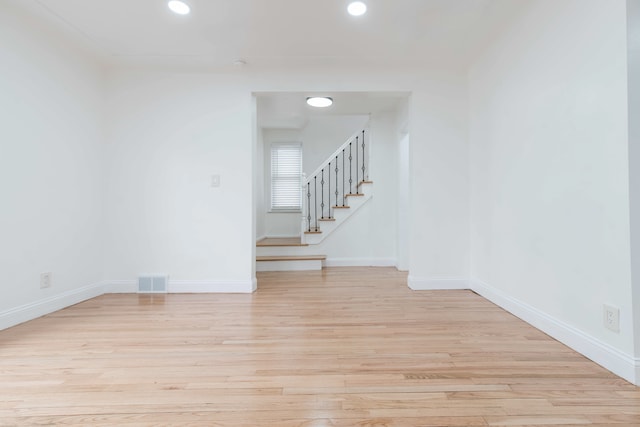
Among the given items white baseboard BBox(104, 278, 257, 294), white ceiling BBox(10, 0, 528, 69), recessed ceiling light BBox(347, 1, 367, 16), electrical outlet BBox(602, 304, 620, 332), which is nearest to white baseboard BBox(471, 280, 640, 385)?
electrical outlet BBox(602, 304, 620, 332)

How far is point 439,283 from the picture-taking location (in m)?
3.42

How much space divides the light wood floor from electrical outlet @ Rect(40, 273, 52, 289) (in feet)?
0.91

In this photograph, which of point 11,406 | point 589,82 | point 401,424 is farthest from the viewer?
point 589,82

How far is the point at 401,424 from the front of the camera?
125 centimetres

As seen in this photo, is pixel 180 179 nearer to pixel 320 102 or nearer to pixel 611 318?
pixel 320 102

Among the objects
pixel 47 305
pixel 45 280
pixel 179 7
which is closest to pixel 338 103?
pixel 179 7

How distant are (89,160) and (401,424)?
3.56 meters

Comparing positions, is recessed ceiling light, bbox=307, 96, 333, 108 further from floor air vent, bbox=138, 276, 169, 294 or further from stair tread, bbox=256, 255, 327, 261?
floor air vent, bbox=138, 276, 169, 294

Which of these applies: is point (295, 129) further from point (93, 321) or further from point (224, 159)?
point (93, 321)

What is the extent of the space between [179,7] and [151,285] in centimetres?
264

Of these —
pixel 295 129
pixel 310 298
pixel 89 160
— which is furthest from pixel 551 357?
pixel 295 129

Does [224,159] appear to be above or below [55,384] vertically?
above

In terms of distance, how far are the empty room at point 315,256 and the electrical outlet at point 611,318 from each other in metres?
0.02

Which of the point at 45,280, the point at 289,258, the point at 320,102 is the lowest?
the point at 289,258
